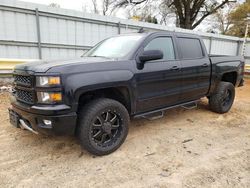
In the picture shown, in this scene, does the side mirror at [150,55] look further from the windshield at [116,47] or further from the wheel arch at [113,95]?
the wheel arch at [113,95]

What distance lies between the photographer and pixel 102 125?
324cm

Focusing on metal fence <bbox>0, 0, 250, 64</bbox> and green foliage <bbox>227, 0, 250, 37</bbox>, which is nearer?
metal fence <bbox>0, 0, 250, 64</bbox>

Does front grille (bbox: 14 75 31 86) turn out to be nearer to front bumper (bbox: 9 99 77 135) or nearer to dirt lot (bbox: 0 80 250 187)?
front bumper (bbox: 9 99 77 135)

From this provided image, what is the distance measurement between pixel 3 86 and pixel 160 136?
525cm

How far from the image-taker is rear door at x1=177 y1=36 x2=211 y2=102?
14.5 ft

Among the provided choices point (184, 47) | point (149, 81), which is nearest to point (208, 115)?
point (184, 47)

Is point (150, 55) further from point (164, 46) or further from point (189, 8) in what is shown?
point (189, 8)

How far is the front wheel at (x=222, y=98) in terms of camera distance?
533cm

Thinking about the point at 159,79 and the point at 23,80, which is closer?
the point at 23,80

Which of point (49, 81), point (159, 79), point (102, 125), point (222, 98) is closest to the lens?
point (49, 81)

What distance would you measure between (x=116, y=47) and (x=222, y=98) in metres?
3.08

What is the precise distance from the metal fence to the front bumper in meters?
4.66

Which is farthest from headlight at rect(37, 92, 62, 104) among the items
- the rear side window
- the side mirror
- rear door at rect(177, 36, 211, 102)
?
the rear side window

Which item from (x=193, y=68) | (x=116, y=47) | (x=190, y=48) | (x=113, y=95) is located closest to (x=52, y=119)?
(x=113, y=95)
